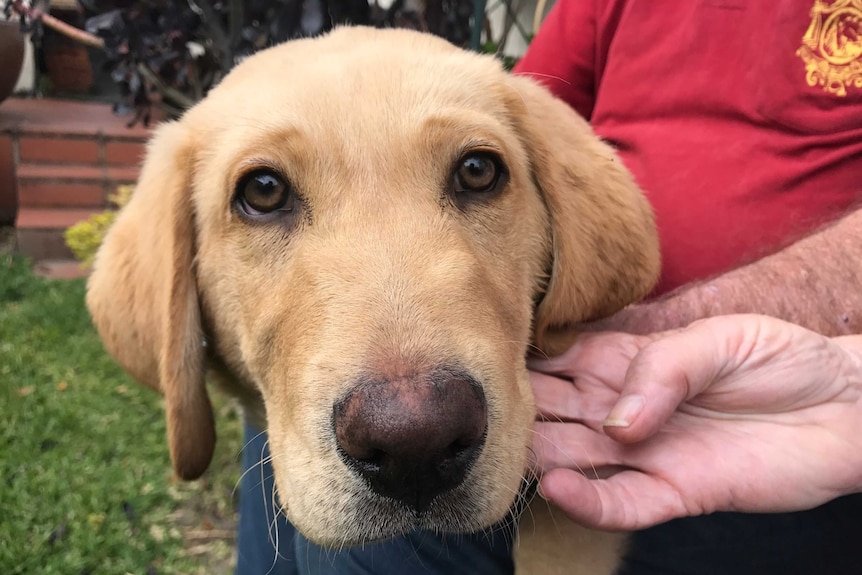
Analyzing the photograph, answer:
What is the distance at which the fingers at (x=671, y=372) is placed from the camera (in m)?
1.75

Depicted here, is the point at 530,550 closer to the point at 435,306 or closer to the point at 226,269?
the point at 435,306

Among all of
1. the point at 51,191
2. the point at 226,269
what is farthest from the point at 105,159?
the point at 226,269

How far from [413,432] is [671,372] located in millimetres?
743

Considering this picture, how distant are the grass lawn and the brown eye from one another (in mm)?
3193

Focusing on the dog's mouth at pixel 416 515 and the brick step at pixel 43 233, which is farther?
the brick step at pixel 43 233

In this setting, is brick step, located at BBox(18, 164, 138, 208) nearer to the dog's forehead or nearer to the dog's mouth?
the dog's forehead

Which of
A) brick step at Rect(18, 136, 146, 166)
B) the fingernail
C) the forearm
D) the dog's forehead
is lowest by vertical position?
brick step at Rect(18, 136, 146, 166)

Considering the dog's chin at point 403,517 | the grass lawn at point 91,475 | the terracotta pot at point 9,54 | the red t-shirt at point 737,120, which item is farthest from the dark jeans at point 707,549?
the terracotta pot at point 9,54

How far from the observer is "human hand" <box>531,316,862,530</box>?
5.88 feet

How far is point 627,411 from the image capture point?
1.75 meters

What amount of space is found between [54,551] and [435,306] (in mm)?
3524

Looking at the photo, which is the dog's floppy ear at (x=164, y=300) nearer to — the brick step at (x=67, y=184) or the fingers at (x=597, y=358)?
the fingers at (x=597, y=358)

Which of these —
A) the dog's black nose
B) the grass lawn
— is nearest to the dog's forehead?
the dog's black nose

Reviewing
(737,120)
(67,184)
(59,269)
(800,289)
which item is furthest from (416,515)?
(67,184)
